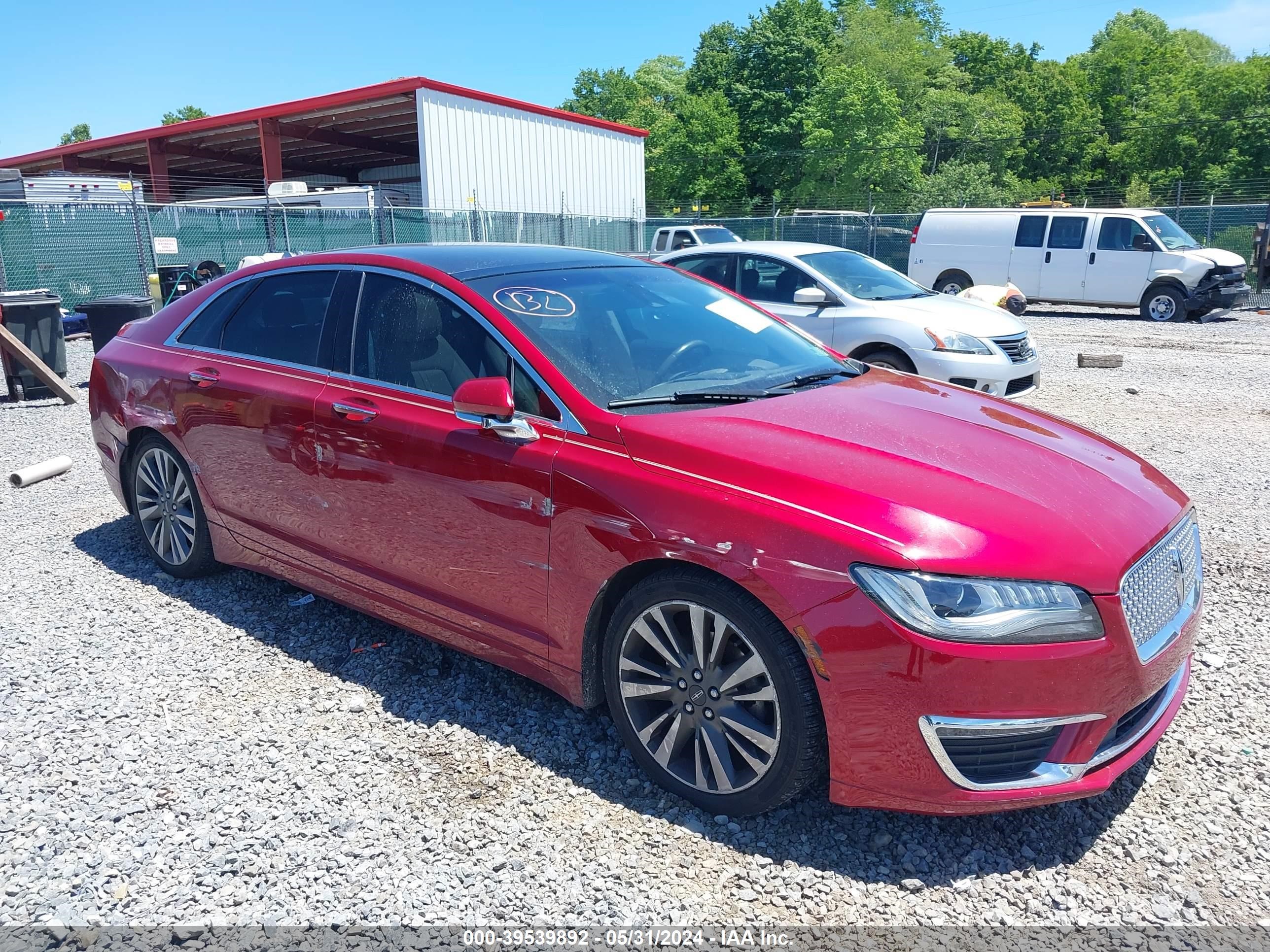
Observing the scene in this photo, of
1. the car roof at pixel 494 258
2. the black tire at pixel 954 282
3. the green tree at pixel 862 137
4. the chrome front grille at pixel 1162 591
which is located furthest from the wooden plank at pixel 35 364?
the green tree at pixel 862 137

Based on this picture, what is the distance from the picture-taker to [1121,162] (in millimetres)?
57031

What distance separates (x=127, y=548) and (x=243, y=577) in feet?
3.27

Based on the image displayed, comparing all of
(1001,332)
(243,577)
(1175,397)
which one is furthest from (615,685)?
(1175,397)

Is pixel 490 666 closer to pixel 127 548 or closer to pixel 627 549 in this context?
pixel 627 549

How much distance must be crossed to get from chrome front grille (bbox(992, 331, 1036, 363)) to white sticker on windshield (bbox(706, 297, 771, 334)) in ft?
15.6

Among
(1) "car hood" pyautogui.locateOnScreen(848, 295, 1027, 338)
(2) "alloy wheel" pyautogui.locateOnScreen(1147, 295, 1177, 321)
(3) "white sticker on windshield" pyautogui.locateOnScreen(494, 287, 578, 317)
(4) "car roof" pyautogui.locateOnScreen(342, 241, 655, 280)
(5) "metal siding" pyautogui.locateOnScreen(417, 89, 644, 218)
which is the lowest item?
(2) "alloy wheel" pyautogui.locateOnScreen(1147, 295, 1177, 321)

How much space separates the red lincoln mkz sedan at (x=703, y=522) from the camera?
2.40 m

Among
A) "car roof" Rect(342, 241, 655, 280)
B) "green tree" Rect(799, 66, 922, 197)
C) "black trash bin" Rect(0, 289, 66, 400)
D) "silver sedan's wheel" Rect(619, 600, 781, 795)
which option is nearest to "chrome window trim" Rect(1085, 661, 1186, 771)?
"silver sedan's wheel" Rect(619, 600, 781, 795)

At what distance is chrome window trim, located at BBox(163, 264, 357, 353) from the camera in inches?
159

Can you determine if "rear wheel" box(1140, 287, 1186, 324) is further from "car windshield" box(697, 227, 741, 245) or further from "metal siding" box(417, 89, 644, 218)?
"metal siding" box(417, 89, 644, 218)

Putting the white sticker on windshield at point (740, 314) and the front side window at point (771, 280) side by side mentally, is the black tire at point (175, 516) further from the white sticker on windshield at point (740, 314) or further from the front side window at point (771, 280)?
the front side window at point (771, 280)

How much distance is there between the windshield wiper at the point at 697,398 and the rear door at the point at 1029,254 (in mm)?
16877

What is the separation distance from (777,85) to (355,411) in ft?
215

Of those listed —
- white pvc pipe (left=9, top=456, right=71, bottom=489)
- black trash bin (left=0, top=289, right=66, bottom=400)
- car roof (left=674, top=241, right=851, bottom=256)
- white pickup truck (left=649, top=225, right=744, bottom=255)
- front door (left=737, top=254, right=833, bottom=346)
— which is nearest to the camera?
white pvc pipe (left=9, top=456, right=71, bottom=489)
